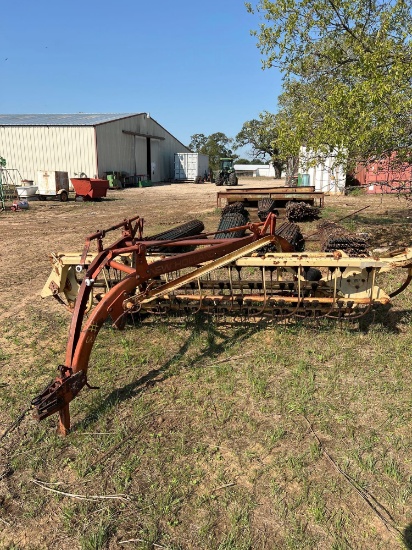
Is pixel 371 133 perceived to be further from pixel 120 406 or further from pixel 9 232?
pixel 9 232

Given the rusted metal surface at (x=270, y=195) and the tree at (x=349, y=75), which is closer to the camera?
the tree at (x=349, y=75)

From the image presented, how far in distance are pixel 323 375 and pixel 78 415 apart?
2230 mm

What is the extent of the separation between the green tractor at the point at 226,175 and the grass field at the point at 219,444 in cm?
3353

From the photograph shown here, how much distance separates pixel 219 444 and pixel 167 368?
1.17 metres

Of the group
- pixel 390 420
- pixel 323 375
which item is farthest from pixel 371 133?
pixel 390 420

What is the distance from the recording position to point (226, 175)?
37312 mm

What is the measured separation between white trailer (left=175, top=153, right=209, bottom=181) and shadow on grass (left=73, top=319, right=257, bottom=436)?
39.8 meters

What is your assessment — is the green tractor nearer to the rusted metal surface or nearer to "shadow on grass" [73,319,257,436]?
the rusted metal surface

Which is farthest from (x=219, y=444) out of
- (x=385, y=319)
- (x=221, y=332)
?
(x=385, y=319)

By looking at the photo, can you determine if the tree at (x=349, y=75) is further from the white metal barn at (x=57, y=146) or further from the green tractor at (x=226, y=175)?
the green tractor at (x=226, y=175)

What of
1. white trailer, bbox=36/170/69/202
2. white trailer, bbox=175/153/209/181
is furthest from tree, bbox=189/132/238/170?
white trailer, bbox=36/170/69/202

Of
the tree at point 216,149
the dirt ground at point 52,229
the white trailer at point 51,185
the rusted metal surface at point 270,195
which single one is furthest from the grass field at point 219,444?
the tree at point 216,149

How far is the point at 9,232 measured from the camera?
1252 cm

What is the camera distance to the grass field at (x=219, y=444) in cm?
230
